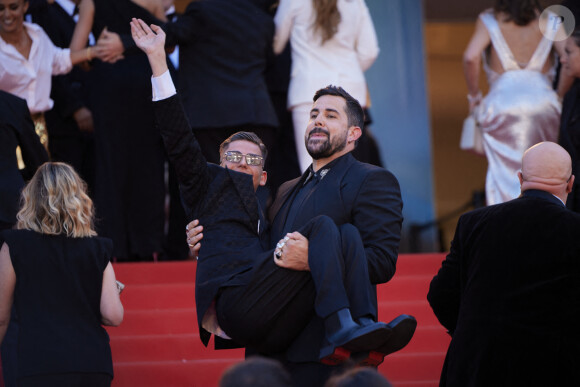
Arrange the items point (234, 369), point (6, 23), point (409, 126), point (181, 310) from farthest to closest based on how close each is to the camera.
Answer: point (409, 126) → point (6, 23) → point (181, 310) → point (234, 369)

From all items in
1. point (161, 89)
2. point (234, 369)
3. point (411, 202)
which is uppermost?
point (161, 89)

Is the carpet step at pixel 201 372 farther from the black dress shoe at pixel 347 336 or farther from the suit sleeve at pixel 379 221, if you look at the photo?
the black dress shoe at pixel 347 336

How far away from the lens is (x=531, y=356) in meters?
3.91

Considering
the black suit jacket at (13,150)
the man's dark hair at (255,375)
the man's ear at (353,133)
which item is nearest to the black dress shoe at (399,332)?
the man's ear at (353,133)

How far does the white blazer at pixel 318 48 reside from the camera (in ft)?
23.5

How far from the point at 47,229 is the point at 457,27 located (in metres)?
11.5

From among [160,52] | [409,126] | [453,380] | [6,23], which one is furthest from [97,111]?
[409,126]

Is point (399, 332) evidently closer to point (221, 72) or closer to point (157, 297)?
point (157, 297)

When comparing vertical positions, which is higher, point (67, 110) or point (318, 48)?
point (318, 48)

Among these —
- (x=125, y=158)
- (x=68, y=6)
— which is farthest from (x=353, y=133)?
(x=68, y=6)

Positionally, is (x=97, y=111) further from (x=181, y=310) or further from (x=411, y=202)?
(x=411, y=202)

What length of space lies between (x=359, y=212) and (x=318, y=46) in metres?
3.24

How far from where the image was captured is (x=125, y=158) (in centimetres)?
719

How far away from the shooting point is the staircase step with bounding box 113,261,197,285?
6.71 metres
